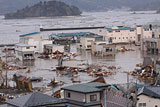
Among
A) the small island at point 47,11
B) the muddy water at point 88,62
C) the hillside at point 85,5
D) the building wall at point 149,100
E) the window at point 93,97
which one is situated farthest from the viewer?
the hillside at point 85,5

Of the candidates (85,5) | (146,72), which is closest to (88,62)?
(146,72)

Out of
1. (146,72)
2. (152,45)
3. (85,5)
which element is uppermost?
(85,5)

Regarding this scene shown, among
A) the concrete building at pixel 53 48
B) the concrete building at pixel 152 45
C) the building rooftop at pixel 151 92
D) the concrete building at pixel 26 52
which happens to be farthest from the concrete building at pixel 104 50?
the building rooftop at pixel 151 92

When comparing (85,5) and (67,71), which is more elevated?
(85,5)

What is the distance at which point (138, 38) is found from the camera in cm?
2539

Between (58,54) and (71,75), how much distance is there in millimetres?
6094

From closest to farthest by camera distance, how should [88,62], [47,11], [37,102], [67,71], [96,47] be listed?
[37,102], [67,71], [88,62], [96,47], [47,11]

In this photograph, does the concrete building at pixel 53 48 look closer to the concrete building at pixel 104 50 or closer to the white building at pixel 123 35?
the concrete building at pixel 104 50

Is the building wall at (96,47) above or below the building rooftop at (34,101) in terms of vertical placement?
below

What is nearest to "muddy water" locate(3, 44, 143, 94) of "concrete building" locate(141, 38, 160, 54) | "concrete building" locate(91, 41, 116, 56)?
"concrete building" locate(91, 41, 116, 56)

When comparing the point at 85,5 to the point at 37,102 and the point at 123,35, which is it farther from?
the point at 37,102

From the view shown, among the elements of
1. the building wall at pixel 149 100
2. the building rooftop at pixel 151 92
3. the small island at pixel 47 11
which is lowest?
the building wall at pixel 149 100

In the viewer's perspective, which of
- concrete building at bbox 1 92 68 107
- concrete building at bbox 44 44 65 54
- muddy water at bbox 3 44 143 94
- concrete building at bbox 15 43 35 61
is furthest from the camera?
concrete building at bbox 44 44 65 54

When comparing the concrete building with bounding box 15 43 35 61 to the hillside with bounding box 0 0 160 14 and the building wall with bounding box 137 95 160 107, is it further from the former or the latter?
the hillside with bounding box 0 0 160 14
